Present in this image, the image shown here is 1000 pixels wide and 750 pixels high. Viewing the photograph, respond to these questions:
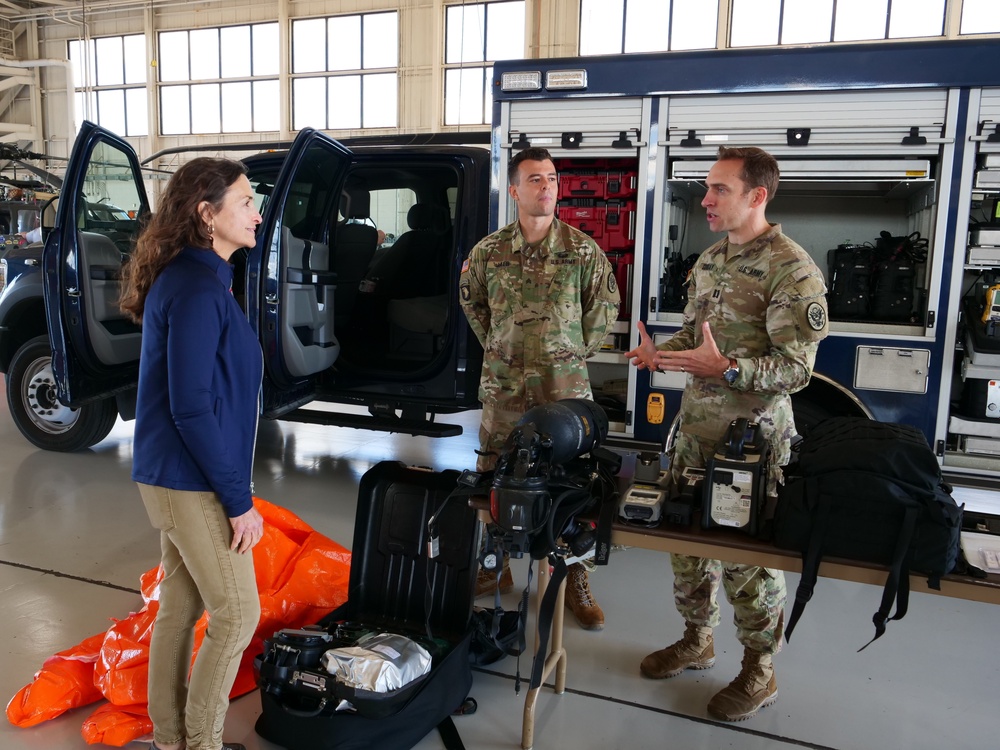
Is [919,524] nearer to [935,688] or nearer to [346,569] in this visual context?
[935,688]

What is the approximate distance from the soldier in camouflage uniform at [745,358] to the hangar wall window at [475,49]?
12446mm

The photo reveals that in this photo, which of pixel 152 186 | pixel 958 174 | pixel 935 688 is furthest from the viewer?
pixel 152 186

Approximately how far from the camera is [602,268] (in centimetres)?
275

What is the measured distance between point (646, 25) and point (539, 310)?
37.6 ft

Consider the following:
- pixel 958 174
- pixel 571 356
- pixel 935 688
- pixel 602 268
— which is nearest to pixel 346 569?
pixel 571 356

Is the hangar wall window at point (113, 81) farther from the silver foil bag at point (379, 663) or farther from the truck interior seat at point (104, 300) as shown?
the silver foil bag at point (379, 663)

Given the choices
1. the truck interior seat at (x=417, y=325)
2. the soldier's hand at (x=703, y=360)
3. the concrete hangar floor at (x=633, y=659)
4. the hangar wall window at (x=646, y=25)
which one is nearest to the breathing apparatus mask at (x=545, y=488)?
the soldier's hand at (x=703, y=360)

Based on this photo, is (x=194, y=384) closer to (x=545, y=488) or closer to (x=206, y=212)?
(x=206, y=212)

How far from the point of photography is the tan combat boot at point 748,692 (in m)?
2.16

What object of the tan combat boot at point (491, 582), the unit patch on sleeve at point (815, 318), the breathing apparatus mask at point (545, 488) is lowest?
the tan combat boot at point (491, 582)

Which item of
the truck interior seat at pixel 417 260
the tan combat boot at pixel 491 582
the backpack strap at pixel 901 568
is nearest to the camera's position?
the backpack strap at pixel 901 568

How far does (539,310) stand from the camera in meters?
2.74

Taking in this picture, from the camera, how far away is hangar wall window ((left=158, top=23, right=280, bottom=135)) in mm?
15953

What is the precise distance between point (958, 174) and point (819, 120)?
1.92 feet
